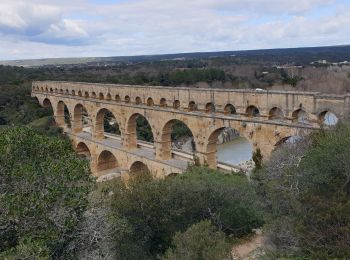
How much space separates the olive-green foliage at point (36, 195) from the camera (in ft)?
26.6

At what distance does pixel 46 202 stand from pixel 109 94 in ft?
63.3

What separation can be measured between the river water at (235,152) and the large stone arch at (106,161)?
732 cm

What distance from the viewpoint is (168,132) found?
22.1 meters

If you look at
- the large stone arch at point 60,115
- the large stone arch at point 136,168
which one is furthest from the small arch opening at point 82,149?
the large stone arch at point 136,168

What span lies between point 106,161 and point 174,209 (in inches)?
653

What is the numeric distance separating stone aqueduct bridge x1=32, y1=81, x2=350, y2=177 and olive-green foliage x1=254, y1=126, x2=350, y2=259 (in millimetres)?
3415

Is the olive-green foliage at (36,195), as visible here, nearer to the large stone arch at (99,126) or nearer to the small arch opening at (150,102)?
the small arch opening at (150,102)

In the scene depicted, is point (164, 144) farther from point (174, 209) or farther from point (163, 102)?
point (174, 209)

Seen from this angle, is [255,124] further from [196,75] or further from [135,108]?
[196,75]

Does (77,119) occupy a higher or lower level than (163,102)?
lower

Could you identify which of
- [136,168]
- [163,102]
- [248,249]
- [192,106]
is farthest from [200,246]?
[136,168]

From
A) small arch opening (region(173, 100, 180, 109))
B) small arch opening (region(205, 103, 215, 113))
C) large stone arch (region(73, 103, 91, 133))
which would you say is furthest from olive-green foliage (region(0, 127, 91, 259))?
large stone arch (region(73, 103, 91, 133))

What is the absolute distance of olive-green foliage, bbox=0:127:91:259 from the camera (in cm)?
811

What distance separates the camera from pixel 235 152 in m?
34.2
